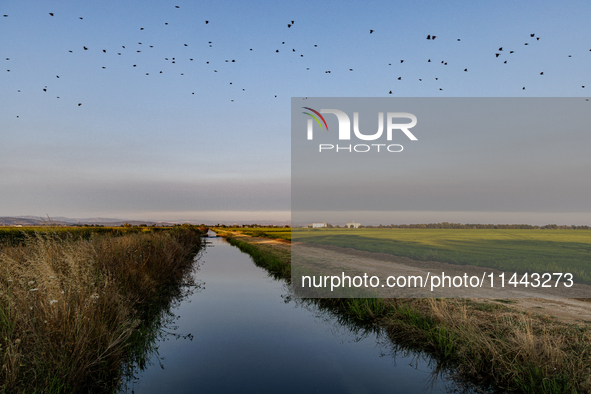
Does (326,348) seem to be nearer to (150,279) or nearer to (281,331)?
(281,331)

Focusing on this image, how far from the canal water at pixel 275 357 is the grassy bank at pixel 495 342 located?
0.58m

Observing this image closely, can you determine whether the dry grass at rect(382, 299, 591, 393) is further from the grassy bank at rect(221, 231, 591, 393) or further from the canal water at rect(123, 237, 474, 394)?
the canal water at rect(123, 237, 474, 394)

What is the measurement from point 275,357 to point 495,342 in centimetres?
498

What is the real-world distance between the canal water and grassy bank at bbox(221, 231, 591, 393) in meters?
0.58

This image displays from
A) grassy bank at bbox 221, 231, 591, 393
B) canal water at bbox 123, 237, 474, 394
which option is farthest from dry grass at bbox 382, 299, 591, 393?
canal water at bbox 123, 237, 474, 394

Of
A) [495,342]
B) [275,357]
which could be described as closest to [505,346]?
[495,342]

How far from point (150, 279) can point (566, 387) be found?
42.6 feet

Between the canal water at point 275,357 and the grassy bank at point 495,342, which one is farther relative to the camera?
the canal water at point 275,357

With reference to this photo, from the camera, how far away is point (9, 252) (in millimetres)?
10078

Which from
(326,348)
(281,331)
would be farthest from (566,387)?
(281,331)

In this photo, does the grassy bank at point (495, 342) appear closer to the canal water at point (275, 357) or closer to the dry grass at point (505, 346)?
the dry grass at point (505, 346)

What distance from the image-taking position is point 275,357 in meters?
8.24

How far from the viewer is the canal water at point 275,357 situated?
674cm

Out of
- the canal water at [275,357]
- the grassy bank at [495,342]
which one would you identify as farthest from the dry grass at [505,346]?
the canal water at [275,357]
